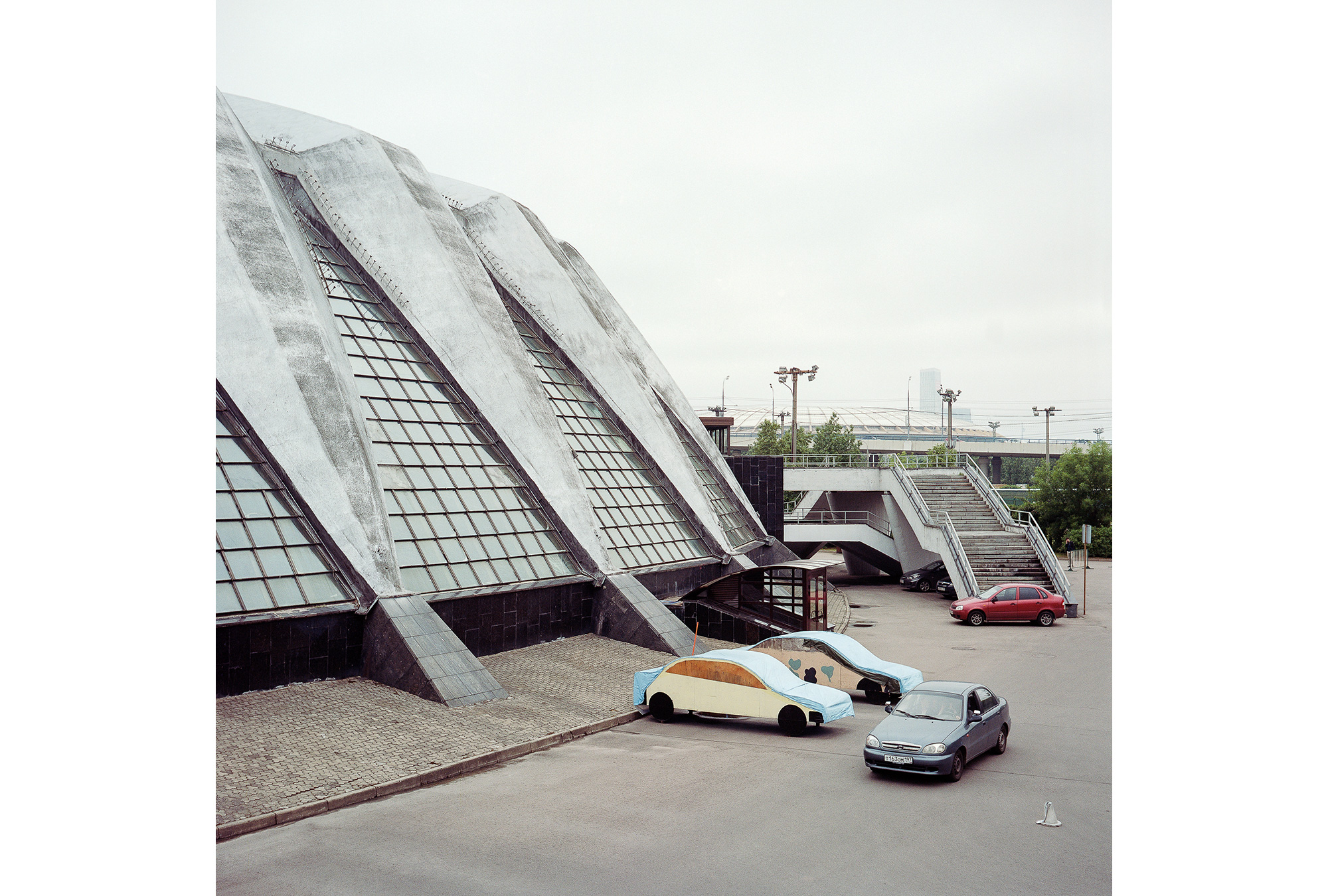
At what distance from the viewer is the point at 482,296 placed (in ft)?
54.7

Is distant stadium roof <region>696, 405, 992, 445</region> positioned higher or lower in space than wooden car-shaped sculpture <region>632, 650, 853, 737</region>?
higher

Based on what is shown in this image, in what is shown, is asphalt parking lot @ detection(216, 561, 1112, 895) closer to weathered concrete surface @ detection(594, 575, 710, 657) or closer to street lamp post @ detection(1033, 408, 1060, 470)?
street lamp post @ detection(1033, 408, 1060, 470)

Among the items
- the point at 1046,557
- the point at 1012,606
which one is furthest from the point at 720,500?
the point at 1046,557

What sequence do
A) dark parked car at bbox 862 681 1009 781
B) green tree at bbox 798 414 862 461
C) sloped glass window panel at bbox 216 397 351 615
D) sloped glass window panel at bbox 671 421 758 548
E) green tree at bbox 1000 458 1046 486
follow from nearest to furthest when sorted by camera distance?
1. green tree at bbox 1000 458 1046 486
2. dark parked car at bbox 862 681 1009 781
3. sloped glass window panel at bbox 216 397 351 615
4. sloped glass window panel at bbox 671 421 758 548
5. green tree at bbox 798 414 862 461

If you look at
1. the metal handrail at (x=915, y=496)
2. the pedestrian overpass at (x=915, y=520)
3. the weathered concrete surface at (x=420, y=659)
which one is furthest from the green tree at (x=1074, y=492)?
the metal handrail at (x=915, y=496)

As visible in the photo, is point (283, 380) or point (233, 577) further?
point (283, 380)

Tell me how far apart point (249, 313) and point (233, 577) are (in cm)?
390

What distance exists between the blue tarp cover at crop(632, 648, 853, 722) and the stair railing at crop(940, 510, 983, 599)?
23.8 ft

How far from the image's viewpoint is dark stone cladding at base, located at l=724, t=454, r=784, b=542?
25.3m

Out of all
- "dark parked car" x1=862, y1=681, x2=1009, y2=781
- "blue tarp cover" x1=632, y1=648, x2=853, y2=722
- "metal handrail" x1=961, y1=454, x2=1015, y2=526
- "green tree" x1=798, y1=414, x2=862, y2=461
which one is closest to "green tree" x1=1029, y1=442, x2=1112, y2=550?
"dark parked car" x1=862, y1=681, x2=1009, y2=781
